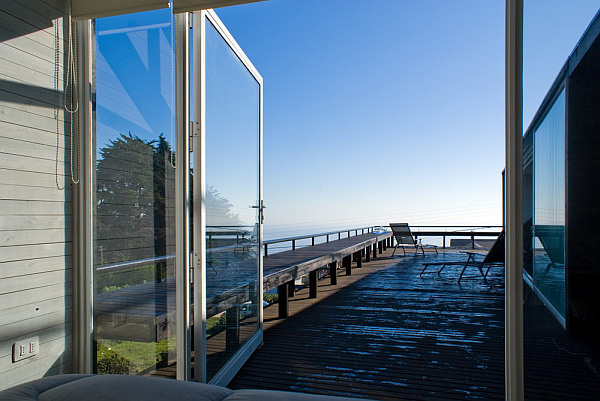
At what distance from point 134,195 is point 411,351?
2.08m

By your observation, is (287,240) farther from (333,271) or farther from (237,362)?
(237,362)

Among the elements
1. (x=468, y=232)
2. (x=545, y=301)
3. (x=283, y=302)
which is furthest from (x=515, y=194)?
(x=468, y=232)

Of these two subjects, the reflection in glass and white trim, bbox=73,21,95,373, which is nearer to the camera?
the reflection in glass

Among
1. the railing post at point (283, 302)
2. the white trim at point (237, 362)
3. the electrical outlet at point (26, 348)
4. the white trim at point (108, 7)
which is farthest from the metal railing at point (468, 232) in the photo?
the electrical outlet at point (26, 348)

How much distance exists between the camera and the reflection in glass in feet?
4.36

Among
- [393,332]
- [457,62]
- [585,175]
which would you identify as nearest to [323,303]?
[393,332]

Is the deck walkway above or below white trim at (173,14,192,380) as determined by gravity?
below

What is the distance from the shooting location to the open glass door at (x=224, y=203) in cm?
192

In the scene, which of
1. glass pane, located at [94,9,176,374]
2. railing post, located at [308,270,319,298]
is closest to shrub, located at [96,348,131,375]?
glass pane, located at [94,9,176,374]

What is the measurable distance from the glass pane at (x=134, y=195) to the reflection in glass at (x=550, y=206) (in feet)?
5.25

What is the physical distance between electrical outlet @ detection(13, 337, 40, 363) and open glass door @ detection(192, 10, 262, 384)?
707 millimetres

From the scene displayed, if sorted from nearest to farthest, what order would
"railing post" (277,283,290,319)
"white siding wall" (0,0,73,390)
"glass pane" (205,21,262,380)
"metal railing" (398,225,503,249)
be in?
"white siding wall" (0,0,73,390)
"glass pane" (205,21,262,380)
"railing post" (277,283,290,319)
"metal railing" (398,225,503,249)

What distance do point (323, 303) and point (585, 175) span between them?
324cm

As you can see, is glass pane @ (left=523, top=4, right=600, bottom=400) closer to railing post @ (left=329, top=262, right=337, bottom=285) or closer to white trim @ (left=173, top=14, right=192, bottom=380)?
white trim @ (left=173, top=14, right=192, bottom=380)
